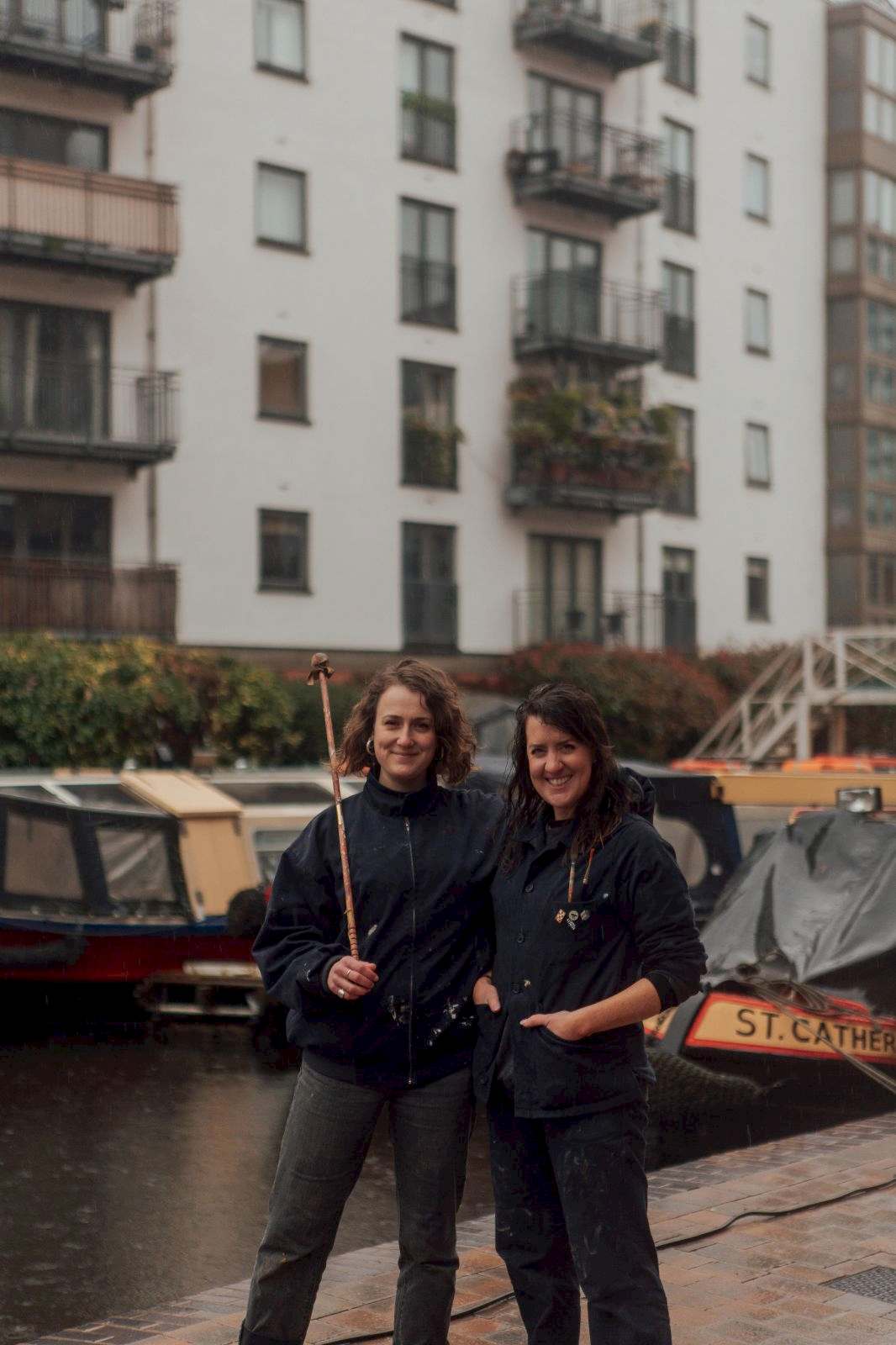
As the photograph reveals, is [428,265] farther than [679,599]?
No

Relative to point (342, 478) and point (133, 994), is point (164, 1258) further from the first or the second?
→ point (342, 478)

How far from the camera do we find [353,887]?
459 cm

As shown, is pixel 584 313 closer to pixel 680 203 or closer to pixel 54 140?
pixel 680 203

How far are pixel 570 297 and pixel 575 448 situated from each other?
329cm

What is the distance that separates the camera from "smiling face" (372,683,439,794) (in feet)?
15.3

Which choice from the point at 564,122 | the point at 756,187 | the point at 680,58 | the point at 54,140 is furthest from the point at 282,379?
the point at 756,187

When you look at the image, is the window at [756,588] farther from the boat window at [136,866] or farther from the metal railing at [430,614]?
the boat window at [136,866]

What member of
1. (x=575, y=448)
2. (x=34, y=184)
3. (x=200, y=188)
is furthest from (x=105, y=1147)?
(x=575, y=448)

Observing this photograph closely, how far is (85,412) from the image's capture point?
28.5 metres

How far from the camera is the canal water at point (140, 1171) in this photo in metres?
7.03

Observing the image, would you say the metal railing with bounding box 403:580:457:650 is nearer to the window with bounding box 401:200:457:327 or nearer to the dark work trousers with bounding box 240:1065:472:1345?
the window with bounding box 401:200:457:327

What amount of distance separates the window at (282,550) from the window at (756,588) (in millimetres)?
13567

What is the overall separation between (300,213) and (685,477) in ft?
38.6

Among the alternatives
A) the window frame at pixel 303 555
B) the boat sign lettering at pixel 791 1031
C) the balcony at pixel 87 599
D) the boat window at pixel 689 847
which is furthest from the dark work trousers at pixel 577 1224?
the window frame at pixel 303 555
